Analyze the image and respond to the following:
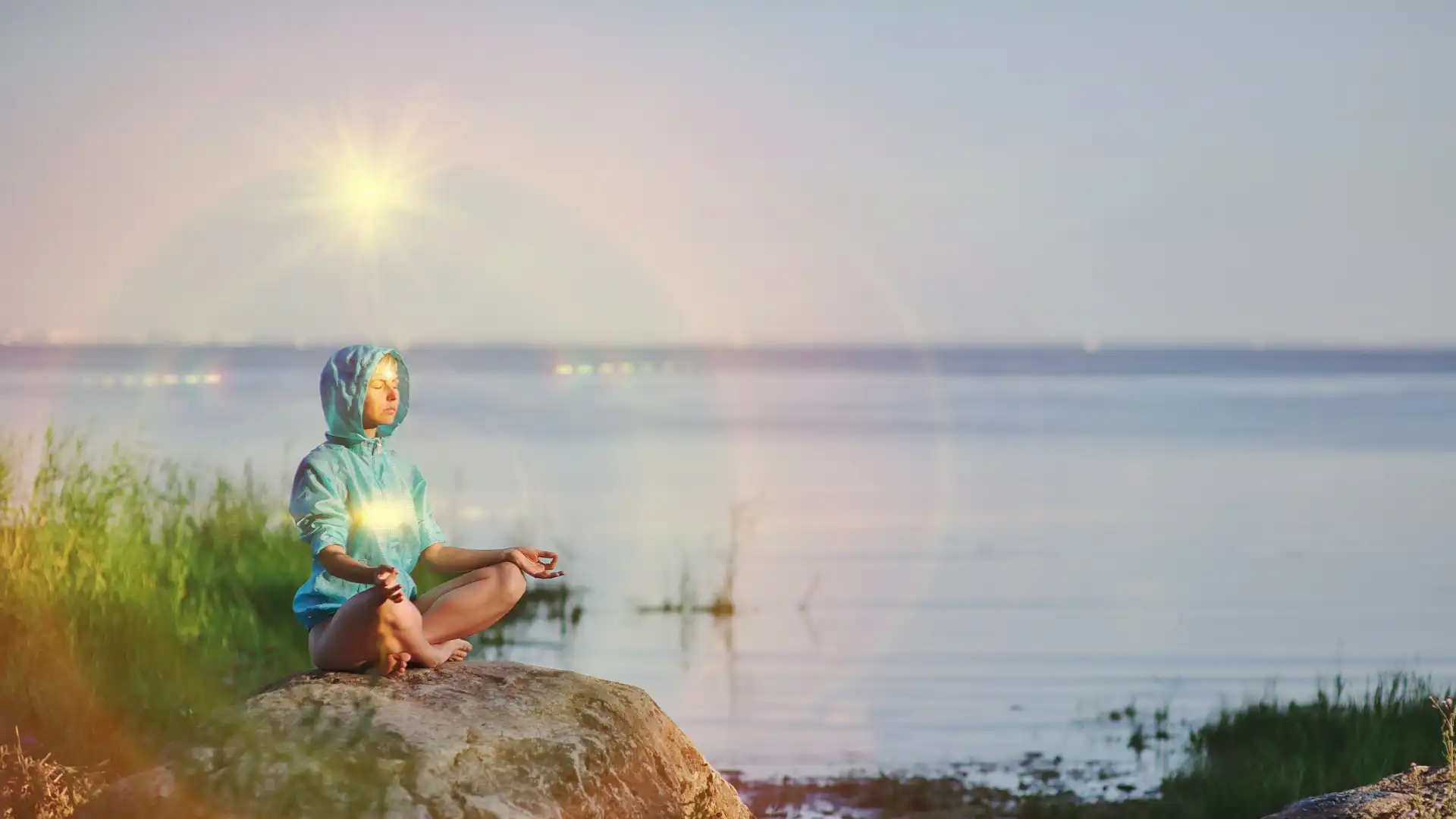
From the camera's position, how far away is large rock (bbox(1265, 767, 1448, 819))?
6.17m

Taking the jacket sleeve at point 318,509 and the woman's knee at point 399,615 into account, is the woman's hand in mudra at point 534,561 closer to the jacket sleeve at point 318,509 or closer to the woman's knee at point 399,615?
the woman's knee at point 399,615

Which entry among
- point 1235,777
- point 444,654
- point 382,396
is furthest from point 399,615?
point 1235,777

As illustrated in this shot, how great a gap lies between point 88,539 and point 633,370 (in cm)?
12384

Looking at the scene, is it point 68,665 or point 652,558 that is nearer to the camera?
point 68,665

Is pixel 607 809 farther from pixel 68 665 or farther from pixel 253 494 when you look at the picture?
pixel 253 494

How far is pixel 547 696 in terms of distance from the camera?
19.9 feet

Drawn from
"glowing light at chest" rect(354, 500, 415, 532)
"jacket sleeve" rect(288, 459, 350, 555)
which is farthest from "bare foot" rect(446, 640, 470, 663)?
"jacket sleeve" rect(288, 459, 350, 555)

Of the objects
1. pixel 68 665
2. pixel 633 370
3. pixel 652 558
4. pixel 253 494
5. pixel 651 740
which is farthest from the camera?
pixel 633 370

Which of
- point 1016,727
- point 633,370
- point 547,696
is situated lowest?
point 1016,727

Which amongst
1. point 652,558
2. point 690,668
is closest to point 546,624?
point 690,668

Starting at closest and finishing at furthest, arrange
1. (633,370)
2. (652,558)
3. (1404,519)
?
(652,558) → (1404,519) → (633,370)

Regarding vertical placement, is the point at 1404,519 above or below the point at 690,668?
above

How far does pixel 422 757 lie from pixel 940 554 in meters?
16.8

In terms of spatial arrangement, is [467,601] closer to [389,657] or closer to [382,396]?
[389,657]
